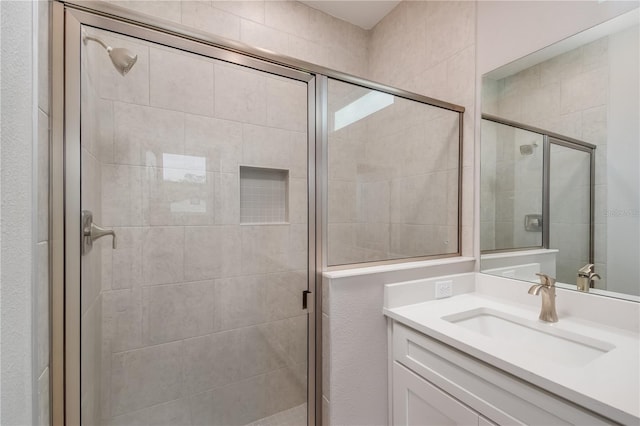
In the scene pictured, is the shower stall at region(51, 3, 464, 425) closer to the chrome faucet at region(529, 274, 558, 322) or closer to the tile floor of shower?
the tile floor of shower

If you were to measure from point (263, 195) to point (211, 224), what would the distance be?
9.9 inches

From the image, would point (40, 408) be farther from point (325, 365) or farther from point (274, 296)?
point (325, 365)

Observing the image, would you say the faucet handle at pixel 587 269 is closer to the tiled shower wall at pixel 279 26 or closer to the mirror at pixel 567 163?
the mirror at pixel 567 163

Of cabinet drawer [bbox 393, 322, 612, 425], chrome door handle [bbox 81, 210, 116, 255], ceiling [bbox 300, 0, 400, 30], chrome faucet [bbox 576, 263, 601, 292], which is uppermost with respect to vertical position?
ceiling [bbox 300, 0, 400, 30]

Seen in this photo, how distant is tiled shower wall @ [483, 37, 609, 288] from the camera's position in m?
1.00

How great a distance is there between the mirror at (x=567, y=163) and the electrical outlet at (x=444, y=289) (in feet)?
0.81

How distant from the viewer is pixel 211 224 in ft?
3.85

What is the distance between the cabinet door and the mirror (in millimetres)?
671

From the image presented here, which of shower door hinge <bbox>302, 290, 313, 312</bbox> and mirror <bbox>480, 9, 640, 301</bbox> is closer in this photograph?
mirror <bbox>480, 9, 640, 301</bbox>

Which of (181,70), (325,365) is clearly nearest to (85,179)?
(181,70)

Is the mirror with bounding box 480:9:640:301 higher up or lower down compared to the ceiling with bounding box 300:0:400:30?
lower down

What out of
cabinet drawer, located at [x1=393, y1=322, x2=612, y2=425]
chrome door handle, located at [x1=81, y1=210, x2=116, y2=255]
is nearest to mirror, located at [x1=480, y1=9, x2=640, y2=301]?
cabinet drawer, located at [x1=393, y1=322, x2=612, y2=425]

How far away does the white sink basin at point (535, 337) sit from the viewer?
876mm

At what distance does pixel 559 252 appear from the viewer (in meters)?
1.13
